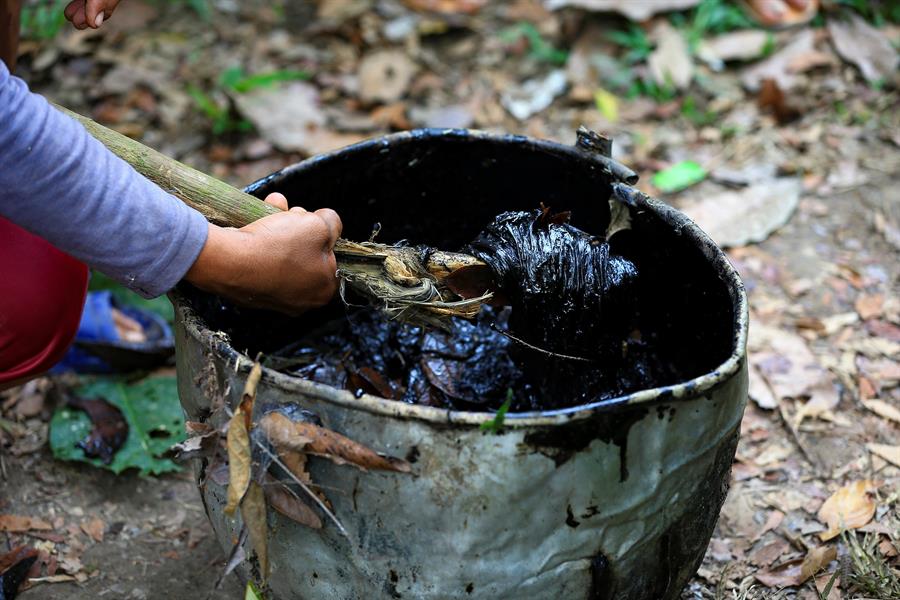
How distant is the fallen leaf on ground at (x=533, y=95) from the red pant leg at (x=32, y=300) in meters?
2.08

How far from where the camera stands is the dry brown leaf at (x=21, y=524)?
205 centimetres

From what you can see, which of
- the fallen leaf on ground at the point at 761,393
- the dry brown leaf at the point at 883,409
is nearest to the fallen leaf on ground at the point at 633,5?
the fallen leaf on ground at the point at 761,393

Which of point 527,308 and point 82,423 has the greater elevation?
point 527,308

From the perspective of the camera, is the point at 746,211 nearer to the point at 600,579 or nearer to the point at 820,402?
the point at 820,402

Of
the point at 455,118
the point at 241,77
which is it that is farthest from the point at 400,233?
the point at 241,77

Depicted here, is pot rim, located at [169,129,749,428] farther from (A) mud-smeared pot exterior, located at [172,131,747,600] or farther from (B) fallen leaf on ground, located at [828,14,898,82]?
(B) fallen leaf on ground, located at [828,14,898,82]

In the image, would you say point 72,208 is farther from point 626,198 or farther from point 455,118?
point 455,118

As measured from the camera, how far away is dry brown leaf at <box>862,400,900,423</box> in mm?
2328

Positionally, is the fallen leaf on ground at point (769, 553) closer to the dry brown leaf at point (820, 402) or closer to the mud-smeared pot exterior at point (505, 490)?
the dry brown leaf at point (820, 402)

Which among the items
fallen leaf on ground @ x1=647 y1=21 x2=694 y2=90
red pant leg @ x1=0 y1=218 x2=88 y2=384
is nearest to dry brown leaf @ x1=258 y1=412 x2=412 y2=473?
red pant leg @ x1=0 y1=218 x2=88 y2=384

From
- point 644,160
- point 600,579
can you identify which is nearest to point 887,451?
point 600,579

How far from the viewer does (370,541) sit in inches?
52.9

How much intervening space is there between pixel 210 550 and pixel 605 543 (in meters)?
1.02

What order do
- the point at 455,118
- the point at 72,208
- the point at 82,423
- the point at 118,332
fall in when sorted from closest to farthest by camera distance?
the point at 72,208
the point at 82,423
the point at 118,332
the point at 455,118
